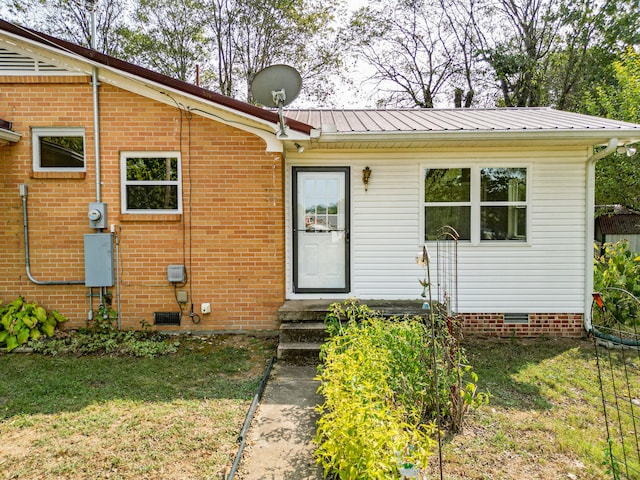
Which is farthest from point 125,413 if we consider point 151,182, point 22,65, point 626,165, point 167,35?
point 167,35

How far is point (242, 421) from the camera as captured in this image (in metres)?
3.16

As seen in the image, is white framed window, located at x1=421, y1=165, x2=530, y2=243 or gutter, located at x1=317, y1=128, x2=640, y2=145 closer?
gutter, located at x1=317, y1=128, x2=640, y2=145

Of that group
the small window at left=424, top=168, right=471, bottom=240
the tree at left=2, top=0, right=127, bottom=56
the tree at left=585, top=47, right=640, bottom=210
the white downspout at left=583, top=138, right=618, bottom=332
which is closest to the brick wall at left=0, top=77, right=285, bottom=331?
the small window at left=424, top=168, right=471, bottom=240

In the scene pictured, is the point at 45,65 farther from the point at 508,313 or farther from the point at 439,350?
the point at 508,313

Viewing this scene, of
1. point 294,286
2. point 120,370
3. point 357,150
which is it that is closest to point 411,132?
point 357,150

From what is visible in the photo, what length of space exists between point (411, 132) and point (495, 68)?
14.1 meters

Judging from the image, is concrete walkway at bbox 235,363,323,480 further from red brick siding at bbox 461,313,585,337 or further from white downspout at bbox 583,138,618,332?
white downspout at bbox 583,138,618,332

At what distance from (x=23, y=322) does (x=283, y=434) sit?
4285 mm

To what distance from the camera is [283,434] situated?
299 cm

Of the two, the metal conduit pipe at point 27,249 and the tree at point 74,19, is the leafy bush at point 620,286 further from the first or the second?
the tree at point 74,19

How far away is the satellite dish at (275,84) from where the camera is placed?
14.5 feet

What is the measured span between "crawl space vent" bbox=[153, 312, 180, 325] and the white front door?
179 cm

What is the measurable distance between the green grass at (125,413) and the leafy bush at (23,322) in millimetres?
→ 297

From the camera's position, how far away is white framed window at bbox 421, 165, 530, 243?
5.71m
